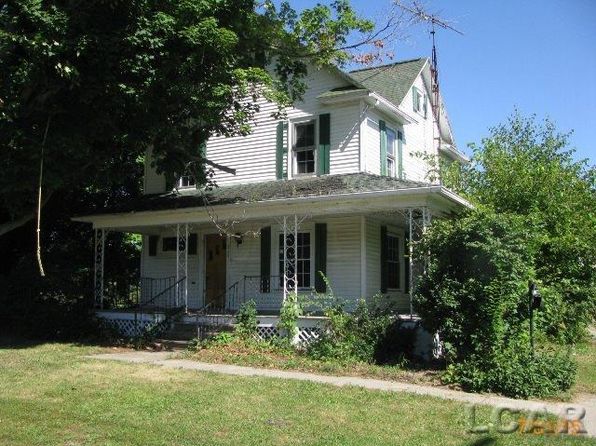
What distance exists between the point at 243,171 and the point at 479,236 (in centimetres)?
A: 891

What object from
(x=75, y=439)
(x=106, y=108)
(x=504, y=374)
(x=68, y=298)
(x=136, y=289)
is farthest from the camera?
(x=136, y=289)

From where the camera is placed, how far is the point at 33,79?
38.0 feet

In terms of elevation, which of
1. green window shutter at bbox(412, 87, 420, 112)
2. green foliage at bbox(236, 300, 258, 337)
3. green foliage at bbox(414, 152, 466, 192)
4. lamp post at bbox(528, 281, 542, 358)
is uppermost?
green window shutter at bbox(412, 87, 420, 112)

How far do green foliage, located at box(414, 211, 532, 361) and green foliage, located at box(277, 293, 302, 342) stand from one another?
349 centimetres

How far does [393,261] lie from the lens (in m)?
17.0

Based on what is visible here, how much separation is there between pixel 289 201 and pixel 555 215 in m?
6.88

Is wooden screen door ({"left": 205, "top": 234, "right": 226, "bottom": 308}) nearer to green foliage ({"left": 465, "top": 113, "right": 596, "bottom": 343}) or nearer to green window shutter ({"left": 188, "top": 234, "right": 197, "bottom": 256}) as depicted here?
green window shutter ({"left": 188, "top": 234, "right": 197, "bottom": 256})

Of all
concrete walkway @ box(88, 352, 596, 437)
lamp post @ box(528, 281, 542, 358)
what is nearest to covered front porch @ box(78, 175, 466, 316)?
concrete walkway @ box(88, 352, 596, 437)

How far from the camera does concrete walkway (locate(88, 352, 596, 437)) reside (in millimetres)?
8227

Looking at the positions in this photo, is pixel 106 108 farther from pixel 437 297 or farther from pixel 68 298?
pixel 437 297

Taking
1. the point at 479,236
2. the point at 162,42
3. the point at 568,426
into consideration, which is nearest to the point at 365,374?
the point at 479,236

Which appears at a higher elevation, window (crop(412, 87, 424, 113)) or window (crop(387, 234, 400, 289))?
window (crop(412, 87, 424, 113))

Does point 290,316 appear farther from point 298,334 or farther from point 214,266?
point 214,266

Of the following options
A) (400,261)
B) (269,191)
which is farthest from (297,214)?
(400,261)
